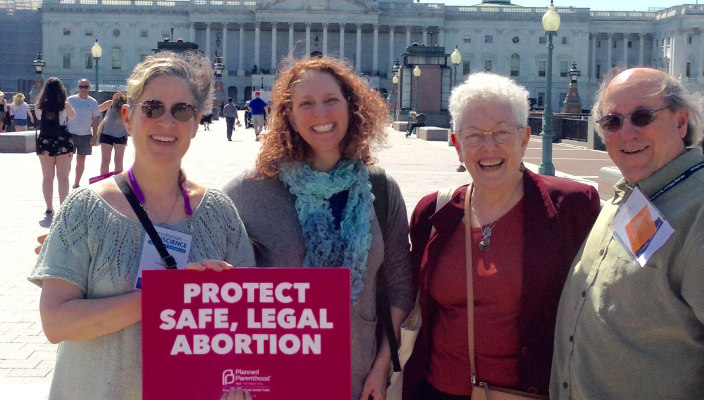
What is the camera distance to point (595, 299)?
10.0ft

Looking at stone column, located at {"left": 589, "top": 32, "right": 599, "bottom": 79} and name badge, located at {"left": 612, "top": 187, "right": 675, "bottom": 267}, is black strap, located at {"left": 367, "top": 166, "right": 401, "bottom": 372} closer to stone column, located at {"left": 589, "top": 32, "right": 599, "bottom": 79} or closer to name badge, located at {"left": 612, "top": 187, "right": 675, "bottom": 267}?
name badge, located at {"left": 612, "top": 187, "right": 675, "bottom": 267}

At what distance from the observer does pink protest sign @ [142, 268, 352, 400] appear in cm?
286

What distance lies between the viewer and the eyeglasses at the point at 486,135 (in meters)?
3.56

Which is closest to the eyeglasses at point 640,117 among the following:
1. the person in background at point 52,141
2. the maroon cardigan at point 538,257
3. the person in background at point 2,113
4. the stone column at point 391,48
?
→ the maroon cardigan at point 538,257

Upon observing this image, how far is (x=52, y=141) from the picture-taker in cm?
1277

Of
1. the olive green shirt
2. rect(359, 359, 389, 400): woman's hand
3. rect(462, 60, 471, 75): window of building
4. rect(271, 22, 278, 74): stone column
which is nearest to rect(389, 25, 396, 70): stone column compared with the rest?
rect(462, 60, 471, 75): window of building

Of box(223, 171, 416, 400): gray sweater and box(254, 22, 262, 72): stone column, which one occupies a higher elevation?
box(254, 22, 262, 72): stone column

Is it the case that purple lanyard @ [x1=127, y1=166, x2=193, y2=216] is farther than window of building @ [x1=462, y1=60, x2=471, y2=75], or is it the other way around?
window of building @ [x1=462, y1=60, x2=471, y2=75]

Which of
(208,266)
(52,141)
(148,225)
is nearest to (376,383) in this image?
(208,266)

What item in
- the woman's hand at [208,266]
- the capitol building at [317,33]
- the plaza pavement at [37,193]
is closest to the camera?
the woman's hand at [208,266]

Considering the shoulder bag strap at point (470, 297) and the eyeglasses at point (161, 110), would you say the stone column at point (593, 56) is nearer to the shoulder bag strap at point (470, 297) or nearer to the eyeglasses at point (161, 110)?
the shoulder bag strap at point (470, 297)

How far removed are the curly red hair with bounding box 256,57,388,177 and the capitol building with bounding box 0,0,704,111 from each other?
98.2 metres

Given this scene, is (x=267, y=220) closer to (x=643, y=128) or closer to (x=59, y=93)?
(x=643, y=128)

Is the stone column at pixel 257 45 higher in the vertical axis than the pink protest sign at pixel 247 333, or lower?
higher
